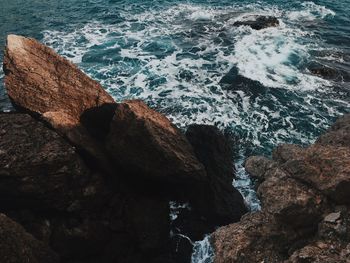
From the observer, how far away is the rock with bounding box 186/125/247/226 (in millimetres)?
14844

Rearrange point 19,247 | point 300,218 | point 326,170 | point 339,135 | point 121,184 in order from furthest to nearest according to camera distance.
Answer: point 339,135 < point 121,184 < point 19,247 < point 326,170 < point 300,218

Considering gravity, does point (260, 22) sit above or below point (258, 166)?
above

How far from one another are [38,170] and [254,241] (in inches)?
272

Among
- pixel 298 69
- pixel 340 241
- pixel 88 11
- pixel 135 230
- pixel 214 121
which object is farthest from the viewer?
pixel 88 11

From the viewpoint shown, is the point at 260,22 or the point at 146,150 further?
the point at 260,22

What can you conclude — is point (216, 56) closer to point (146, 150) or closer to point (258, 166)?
point (258, 166)

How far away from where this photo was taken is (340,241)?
8719 mm

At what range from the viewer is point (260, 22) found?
3347cm

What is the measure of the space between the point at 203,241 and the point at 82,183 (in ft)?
15.7

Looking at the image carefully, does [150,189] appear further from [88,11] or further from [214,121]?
[88,11]

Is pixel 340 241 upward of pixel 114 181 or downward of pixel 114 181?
upward

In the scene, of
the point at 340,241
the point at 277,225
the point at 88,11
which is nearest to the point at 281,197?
the point at 277,225

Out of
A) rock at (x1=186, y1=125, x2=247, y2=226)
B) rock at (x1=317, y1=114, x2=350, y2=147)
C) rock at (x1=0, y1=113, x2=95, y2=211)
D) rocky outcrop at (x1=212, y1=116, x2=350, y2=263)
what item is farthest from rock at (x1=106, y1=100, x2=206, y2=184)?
rock at (x1=317, y1=114, x2=350, y2=147)

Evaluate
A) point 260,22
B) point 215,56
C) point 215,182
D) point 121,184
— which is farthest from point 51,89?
point 260,22
